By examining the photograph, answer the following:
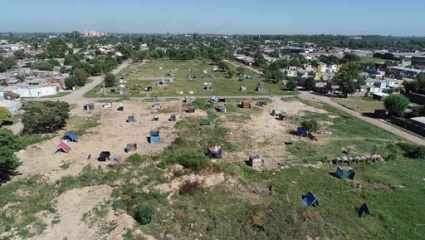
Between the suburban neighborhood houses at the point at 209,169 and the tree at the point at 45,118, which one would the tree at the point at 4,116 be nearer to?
the suburban neighborhood houses at the point at 209,169

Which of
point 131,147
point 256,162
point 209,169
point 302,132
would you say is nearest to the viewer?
point 209,169

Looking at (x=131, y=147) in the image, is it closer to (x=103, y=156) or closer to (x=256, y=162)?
(x=103, y=156)

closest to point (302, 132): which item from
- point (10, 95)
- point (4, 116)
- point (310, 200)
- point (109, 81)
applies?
point (310, 200)

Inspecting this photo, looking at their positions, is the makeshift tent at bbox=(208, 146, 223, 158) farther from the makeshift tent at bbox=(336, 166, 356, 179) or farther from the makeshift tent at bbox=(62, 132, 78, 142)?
the makeshift tent at bbox=(62, 132, 78, 142)

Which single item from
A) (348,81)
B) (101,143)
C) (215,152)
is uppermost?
(348,81)

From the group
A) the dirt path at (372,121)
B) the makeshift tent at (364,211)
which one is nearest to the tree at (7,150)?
the makeshift tent at (364,211)

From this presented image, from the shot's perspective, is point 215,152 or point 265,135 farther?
A: point 265,135
